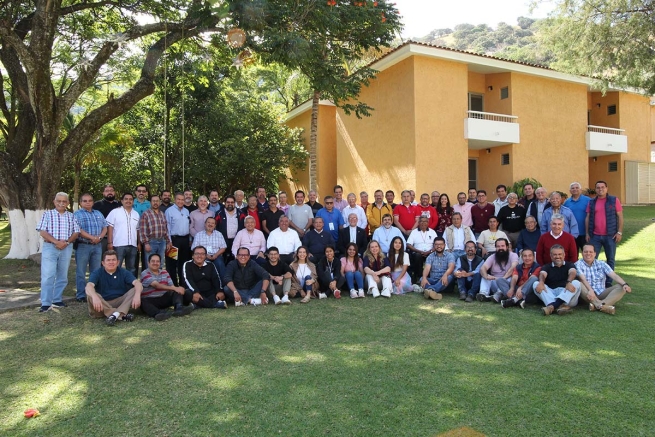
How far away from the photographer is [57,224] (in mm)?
6848

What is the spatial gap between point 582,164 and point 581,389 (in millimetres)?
16634

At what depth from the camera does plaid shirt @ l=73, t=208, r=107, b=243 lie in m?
7.28

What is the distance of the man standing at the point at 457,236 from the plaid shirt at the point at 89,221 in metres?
5.94

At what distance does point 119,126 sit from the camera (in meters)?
21.1

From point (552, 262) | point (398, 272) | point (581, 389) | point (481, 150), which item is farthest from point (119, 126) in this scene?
point (581, 389)

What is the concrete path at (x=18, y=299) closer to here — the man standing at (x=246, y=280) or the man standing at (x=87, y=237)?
the man standing at (x=87, y=237)

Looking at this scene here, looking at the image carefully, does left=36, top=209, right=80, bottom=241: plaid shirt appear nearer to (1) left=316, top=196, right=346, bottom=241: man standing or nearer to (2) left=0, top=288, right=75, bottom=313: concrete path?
(2) left=0, top=288, right=75, bottom=313: concrete path

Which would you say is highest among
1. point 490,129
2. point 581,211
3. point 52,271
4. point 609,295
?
point 490,129

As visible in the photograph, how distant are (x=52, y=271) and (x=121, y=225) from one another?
121cm

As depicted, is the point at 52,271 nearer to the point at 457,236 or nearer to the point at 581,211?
the point at 457,236

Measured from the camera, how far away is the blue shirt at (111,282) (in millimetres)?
6379

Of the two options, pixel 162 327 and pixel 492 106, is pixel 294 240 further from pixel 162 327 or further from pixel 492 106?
pixel 492 106

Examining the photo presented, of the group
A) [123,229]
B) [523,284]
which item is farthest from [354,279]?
[123,229]

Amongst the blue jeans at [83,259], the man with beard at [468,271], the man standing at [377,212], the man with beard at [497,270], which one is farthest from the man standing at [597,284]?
the blue jeans at [83,259]
